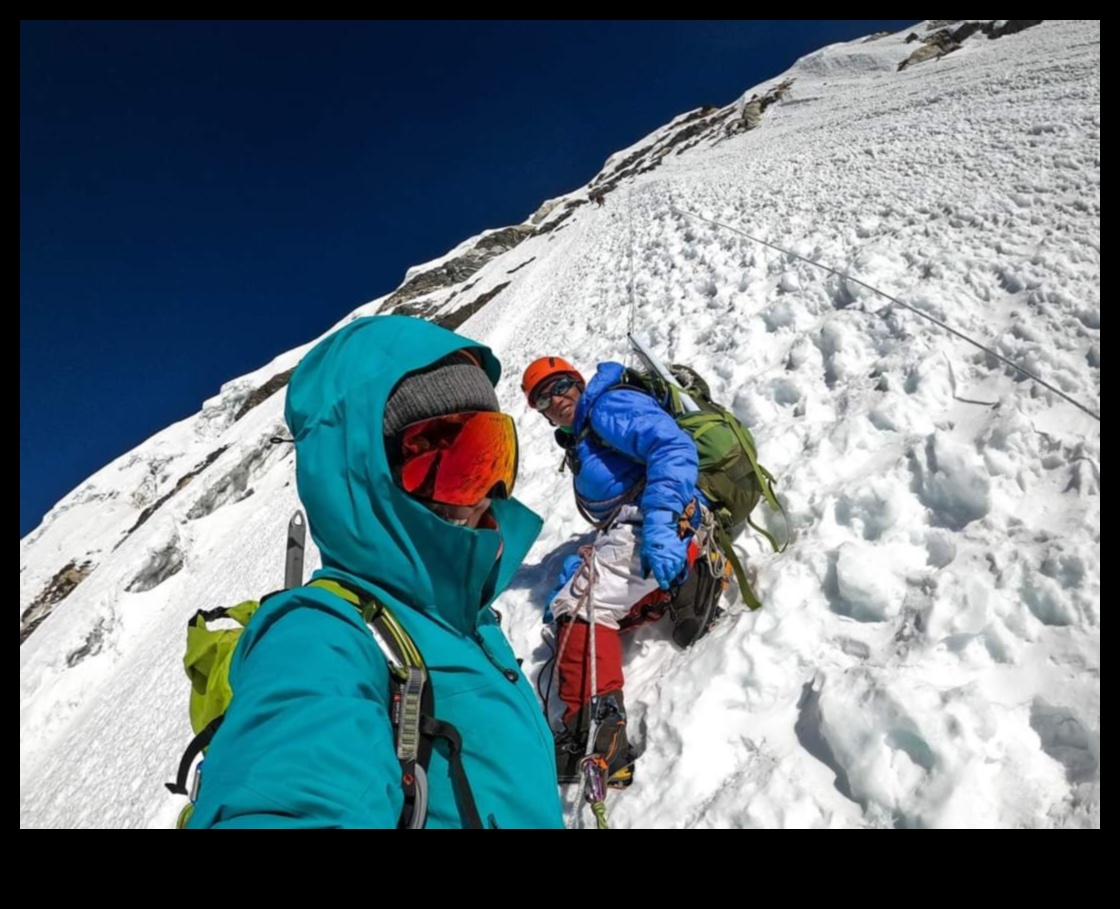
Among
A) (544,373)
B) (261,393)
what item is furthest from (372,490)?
(261,393)

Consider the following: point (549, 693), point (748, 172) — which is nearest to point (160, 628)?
point (549, 693)

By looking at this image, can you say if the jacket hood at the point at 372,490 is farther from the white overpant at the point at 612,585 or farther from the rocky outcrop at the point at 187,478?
the rocky outcrop at the point at 187,478

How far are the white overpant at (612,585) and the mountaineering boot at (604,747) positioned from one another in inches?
16.0

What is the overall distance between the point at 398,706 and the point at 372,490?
46cm

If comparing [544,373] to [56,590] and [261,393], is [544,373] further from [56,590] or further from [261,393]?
[261,393]

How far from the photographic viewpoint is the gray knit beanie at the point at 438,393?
138 centimetres

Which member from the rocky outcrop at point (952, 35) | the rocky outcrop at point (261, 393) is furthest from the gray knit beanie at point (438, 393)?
the rocky outcrop at point (952, 35)

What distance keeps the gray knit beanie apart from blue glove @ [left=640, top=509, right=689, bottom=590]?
3.85 ft

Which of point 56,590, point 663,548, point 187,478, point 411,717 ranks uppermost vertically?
point 411,717

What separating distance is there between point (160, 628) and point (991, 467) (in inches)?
484

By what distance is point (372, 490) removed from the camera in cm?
126

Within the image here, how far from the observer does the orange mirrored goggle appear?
4.54 feet
